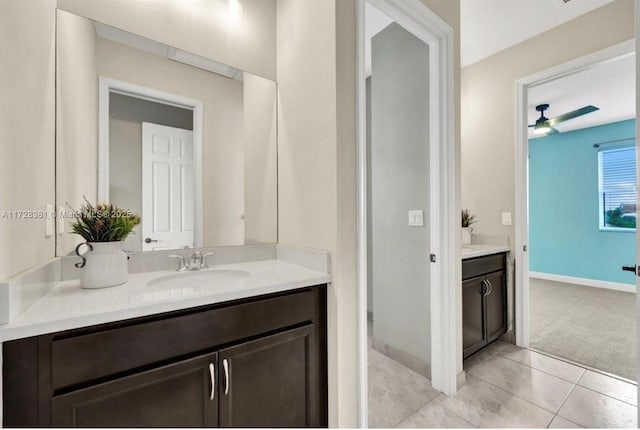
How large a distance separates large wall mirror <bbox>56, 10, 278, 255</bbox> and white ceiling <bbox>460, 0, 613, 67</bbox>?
180 centimetres

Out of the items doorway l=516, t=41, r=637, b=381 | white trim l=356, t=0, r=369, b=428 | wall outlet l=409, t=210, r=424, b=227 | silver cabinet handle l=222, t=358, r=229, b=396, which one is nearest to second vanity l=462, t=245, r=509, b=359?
doorway l=516, t=41, r=637, b=381

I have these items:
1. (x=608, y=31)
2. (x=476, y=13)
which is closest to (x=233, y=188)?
(x=476, y=13)

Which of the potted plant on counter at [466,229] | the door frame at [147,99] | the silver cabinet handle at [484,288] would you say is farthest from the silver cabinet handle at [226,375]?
the potted plant on counter at [466,229]

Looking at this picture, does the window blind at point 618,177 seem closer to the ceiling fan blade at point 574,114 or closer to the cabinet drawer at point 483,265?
the ceiling fan blade at point 574,114

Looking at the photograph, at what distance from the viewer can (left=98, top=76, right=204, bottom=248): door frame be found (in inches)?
50.5

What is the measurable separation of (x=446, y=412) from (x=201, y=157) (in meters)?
2.03

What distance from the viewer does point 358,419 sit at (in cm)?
131

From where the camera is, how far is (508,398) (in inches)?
67.1

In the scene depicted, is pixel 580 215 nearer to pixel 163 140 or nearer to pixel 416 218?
pixel 416 218

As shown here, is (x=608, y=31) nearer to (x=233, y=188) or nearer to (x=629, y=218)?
(x=233, y=188)

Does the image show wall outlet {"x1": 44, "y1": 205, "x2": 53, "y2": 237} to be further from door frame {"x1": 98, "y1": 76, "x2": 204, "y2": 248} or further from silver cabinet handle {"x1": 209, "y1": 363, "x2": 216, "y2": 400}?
silver cabinet handle {"x1": 209, "y1": 363, "x2": 216, "y2": 400}

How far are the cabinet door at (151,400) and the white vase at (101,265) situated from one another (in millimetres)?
396

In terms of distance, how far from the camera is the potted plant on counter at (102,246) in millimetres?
1021

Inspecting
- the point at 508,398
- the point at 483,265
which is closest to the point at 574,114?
the point at 483,265
